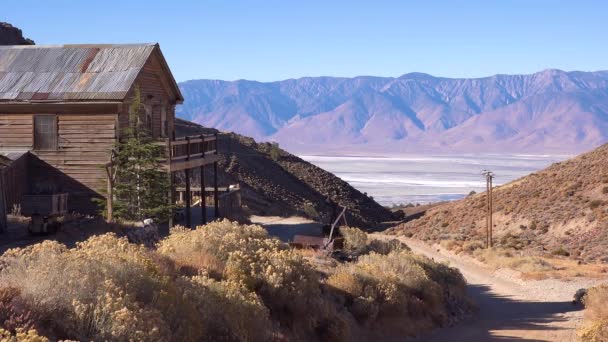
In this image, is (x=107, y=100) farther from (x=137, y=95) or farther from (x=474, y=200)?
(x=474, y=200)

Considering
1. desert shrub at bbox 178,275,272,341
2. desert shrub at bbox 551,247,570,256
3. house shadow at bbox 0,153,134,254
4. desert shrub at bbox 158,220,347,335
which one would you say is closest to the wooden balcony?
house shadow at bbox 0,153,134,254

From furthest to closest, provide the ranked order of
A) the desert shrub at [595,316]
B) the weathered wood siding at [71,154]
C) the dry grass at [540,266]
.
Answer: the dry grass at [540,266] → the weathered wood siding at [71,154] → the desert shrub at [595,316]

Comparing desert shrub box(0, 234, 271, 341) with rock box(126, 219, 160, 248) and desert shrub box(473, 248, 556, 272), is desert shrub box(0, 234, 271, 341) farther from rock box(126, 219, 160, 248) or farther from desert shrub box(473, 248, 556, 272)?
desert shrub box(473, 248, 556, 272)

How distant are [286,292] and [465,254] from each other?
28293mm

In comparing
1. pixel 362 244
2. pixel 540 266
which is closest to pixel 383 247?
pixel 362 244

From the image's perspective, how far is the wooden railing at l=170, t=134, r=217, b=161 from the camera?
77.7 feet

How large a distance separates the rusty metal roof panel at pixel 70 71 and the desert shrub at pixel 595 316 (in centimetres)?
1334

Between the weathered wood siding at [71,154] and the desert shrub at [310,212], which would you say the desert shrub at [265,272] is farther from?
the desert shrub at [310,212]

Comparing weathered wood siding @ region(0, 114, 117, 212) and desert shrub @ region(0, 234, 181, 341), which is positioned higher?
weathered wood siding @ region(0, 114, 117, 212)

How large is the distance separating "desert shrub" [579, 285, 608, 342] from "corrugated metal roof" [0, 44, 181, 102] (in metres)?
13.3

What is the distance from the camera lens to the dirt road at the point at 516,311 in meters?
17.5

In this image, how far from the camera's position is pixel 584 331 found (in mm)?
15305

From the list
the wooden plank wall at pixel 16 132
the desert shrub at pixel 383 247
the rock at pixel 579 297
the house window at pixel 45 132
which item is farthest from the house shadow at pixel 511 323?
the wooden plank wall at pixel 16 132

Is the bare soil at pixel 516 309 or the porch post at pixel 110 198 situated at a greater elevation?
the porch post at pixel 110 198
